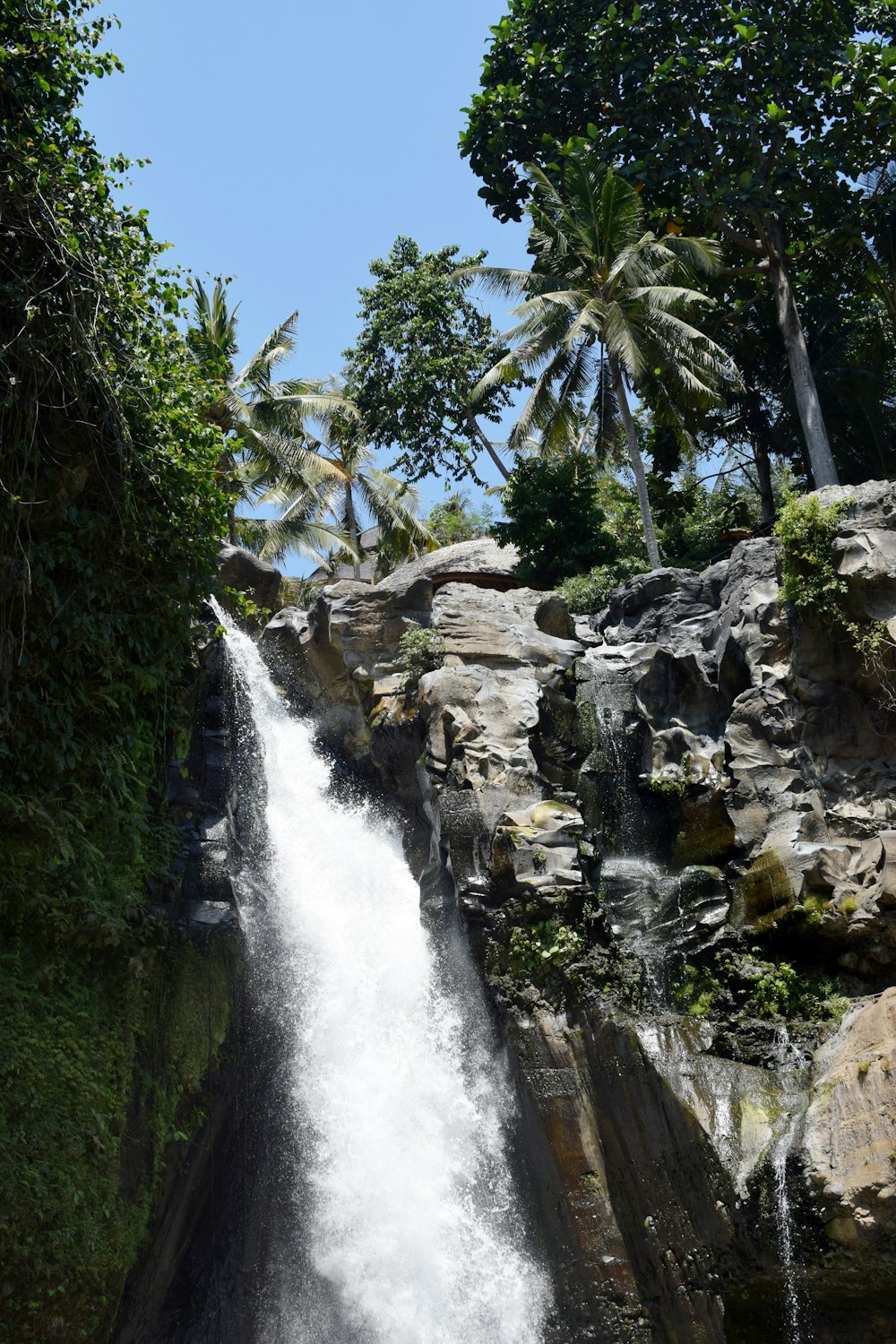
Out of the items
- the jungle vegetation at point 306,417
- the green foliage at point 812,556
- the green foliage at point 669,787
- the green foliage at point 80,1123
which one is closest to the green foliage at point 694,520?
the jungle vegetation at point 306,417

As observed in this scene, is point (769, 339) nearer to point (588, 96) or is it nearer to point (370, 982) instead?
point (588, 96)

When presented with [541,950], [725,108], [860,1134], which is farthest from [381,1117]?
[725,108]

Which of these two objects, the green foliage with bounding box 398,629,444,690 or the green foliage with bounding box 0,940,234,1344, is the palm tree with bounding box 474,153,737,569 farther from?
the green foliage with bounding box 0,940,234,1344

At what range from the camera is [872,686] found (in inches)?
627

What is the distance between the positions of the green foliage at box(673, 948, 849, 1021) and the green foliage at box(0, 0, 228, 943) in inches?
274

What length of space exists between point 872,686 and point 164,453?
10.0m

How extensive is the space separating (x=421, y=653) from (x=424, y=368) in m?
13.8

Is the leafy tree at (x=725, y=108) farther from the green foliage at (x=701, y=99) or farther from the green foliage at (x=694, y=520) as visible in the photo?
the green foliage at (x=694, y=520)

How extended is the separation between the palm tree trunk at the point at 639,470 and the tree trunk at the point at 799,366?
10.7 ft

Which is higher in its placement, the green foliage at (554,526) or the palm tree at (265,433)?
the palm tree at (265,433)

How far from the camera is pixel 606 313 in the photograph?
23.7 meters

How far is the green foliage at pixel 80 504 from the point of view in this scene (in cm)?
1160

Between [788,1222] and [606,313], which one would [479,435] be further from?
[788,1222]

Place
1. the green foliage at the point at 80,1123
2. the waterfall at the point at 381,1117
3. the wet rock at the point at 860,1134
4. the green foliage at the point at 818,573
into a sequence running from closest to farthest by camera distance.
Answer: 1. the wet rock at the point at 860,1134
2. the green foliage at the point at 80,1123
3. the waterfall at the point at 381,1117
4. the green foliage at the point at 818,573
